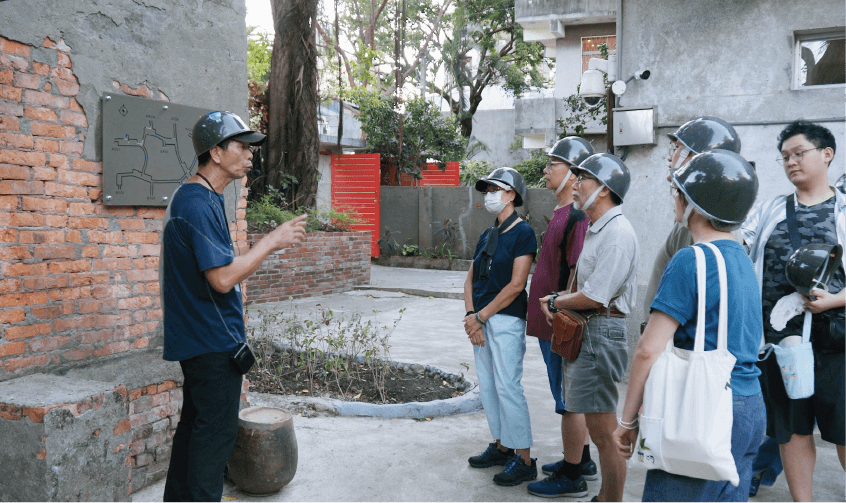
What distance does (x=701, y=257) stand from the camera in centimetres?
230

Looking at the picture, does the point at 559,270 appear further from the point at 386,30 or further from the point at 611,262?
the point at 386,30

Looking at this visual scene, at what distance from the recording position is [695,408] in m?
2.17

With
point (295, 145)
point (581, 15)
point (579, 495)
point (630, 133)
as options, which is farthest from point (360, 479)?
point (581, 15)

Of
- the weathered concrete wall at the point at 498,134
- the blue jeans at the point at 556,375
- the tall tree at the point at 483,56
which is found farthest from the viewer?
the weathered concrete wall at the point at 498,134

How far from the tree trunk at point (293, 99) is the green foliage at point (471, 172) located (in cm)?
869

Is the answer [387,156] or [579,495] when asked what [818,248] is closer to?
[579,495]

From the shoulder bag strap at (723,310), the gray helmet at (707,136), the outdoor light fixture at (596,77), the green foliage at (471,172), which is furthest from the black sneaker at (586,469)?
the green foliage at (471,172)

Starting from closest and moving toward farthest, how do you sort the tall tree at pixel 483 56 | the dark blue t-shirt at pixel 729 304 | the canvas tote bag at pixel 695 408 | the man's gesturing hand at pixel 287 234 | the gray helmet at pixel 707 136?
the canvas tote bag at pixel 695 408 < the dark blue t-shirt at pixel 729 304 < the man's gesturing hand at pixel 287 234 < the gray helmet at pixel 707 136 < the tall tree at pixel 483 56

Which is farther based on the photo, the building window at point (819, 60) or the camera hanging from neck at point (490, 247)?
the building window at point (819, 60)

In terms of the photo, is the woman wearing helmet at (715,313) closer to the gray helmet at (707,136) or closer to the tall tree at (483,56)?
the gray helmet at (707,136)

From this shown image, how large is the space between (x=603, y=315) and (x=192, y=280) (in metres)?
2.14

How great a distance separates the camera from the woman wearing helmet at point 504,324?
14.0 feet

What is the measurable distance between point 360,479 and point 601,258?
81.5 inches

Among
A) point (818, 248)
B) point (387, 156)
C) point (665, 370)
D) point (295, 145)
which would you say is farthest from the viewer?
point (387, 156)
